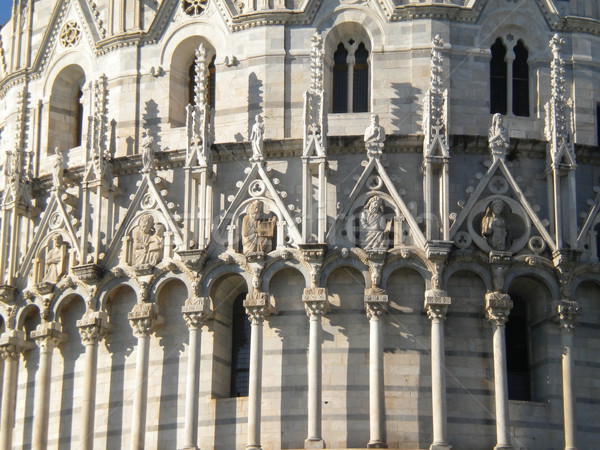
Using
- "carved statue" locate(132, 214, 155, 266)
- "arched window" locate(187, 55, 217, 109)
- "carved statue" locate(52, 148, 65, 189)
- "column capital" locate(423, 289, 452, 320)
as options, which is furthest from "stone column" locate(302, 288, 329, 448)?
"carved statue" locate(52, 148, 65, 189)

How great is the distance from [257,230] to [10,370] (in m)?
6.08

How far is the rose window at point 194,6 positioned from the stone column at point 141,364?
6.25 meters

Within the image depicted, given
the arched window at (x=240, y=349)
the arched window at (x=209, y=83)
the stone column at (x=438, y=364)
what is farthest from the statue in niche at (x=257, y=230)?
the stone column at (x=438, y=364)

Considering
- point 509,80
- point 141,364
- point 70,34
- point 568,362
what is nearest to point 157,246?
point 141,364

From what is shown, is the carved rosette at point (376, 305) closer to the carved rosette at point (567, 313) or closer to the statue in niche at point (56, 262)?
the carved rosette at point (567, 313)

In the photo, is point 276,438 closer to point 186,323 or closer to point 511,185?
point 186,323

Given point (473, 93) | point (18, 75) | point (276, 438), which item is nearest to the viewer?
point (276, 438)

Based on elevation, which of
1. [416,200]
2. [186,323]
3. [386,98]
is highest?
[386,98]

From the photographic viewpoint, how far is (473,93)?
32594 mm

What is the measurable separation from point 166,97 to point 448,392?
8.36 meters

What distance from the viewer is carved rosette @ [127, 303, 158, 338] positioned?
31781 millimetres

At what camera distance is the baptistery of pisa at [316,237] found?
101ft

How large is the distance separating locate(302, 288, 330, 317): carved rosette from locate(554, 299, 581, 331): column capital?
170 inches

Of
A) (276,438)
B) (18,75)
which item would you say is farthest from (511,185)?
(18,75)
